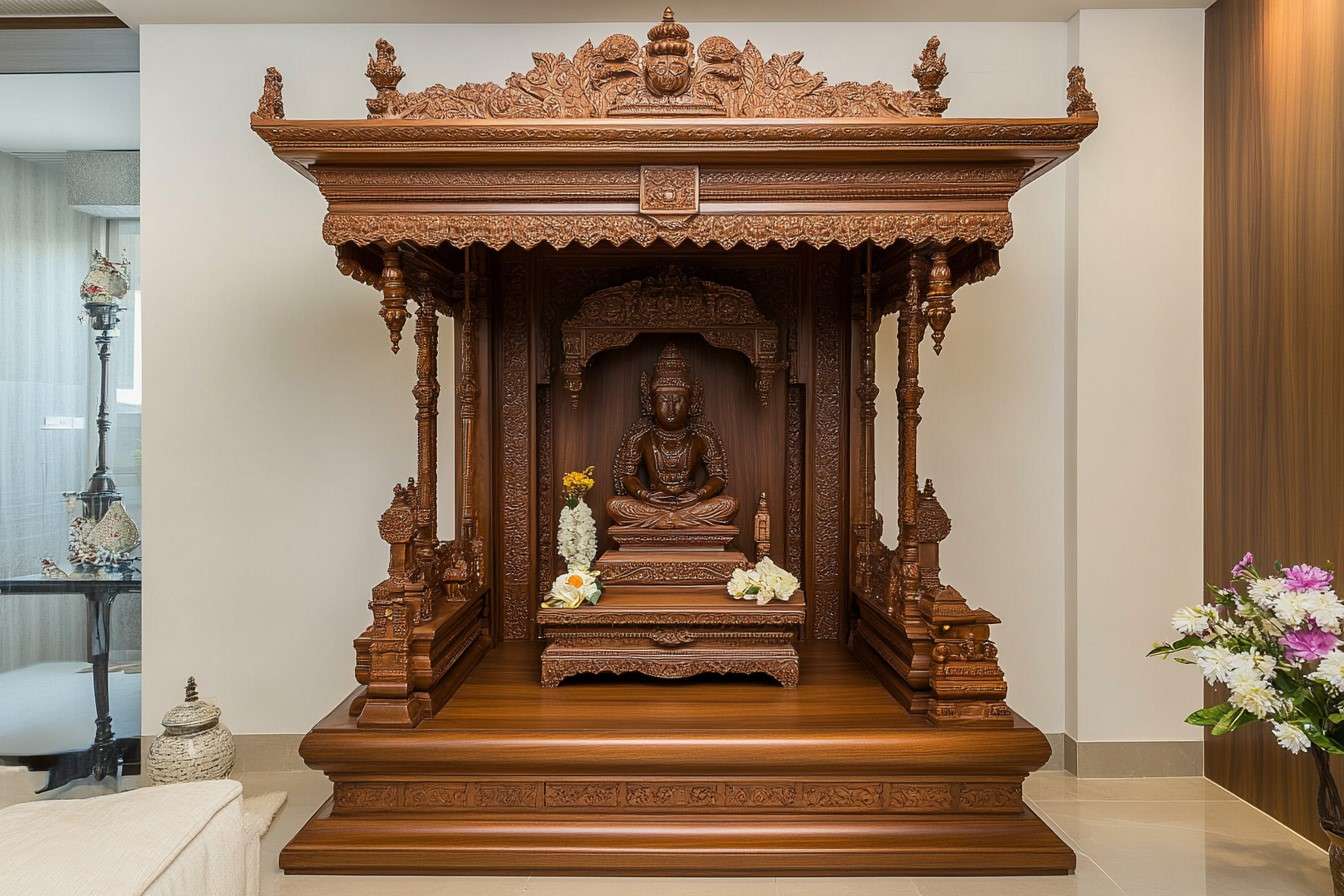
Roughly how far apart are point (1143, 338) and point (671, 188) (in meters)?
2.55

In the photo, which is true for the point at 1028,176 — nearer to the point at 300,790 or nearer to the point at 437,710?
the point at 437,710

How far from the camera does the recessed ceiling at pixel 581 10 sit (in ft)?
13.3

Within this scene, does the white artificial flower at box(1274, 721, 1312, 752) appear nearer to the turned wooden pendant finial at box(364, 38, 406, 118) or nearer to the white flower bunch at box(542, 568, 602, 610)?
the white flower bunch at box(542, 568, 602, 610)

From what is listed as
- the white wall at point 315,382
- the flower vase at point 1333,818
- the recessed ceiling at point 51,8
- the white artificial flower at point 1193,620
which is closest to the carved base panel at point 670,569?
the white wall at point 315,382

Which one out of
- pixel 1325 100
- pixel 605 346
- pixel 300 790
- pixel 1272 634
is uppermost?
pixel 1325 100

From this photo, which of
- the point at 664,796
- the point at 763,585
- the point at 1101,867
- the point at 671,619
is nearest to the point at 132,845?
the point at 664,796

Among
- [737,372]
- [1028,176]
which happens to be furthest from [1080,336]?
[737,372]

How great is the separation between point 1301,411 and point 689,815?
2877mm

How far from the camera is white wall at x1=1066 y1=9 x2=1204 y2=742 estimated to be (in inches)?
162

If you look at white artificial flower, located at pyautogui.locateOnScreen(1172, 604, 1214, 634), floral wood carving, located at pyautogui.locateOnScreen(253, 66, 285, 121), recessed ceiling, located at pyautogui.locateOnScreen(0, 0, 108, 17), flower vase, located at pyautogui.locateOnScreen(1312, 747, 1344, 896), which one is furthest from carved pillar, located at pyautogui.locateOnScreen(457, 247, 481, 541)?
flower vase, located at pyautogui.locateOnScreen(1312, 747, 1344, 896)

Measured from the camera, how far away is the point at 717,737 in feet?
10.0

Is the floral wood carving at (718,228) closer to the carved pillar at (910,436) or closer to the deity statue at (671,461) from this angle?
the carved pillar at (910,436)

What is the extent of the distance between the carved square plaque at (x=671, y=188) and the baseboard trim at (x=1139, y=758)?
3.17 m

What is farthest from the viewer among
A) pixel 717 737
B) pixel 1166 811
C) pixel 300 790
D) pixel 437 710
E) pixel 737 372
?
pixel 737 372
